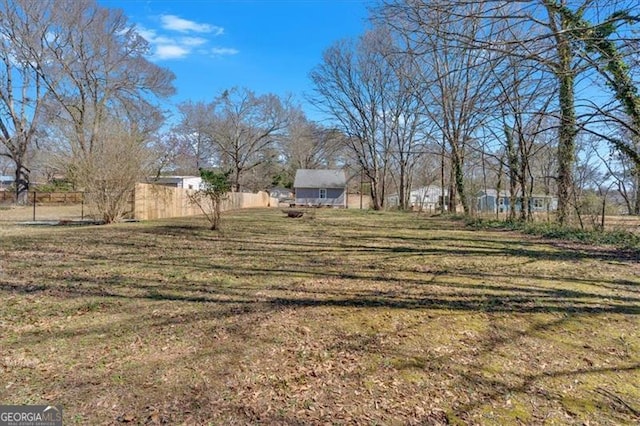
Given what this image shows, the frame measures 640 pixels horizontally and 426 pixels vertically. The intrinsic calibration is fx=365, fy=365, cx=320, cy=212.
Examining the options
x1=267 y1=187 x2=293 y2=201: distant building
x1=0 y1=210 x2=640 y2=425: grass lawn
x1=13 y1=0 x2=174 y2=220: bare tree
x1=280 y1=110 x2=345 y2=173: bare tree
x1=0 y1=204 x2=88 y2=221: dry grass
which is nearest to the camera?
x1=0 y1=210 x2=640 y2=425: grass lawn

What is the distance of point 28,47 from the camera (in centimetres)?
2072

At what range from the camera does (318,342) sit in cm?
284

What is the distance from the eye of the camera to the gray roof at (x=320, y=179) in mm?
39938

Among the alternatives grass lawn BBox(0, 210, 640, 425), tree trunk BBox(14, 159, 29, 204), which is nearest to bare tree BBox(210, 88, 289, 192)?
tree trunk BBox(14, 159, 29, 204)

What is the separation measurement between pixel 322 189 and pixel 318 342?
37.4m

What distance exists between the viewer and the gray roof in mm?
39938

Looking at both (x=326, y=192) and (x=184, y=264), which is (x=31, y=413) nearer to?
(x=184, y=264)

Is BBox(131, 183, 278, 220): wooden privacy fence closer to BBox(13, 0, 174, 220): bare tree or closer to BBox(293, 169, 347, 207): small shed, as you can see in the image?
BBox(13, 0, 174, 220): bare tree

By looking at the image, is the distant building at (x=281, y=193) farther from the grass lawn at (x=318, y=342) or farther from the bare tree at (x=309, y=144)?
the grass lawn at (x=318, y=342)

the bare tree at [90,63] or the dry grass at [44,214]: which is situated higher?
the bare tree at [90,63]

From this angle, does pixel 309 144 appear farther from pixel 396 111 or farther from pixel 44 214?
pixel 44 214

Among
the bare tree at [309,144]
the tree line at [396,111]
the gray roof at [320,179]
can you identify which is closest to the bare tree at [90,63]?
the tree line at [396,111]

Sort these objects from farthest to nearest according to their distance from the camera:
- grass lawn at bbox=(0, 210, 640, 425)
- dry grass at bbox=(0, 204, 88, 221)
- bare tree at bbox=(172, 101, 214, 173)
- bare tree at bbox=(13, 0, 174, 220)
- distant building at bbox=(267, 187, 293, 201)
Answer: distant building at bbox=(267, 187, 293, 201), bare tree at bbox=(172, 101, 214, 173), bare tree at bbox=(13, 0, 174, 220), dry grass at bbox=(0, 204, 88, 221), grass lawn at bbox=(0, 210, 640, 425)

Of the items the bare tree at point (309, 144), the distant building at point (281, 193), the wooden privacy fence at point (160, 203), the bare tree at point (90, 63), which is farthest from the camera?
the distant building at point (281, 193)
